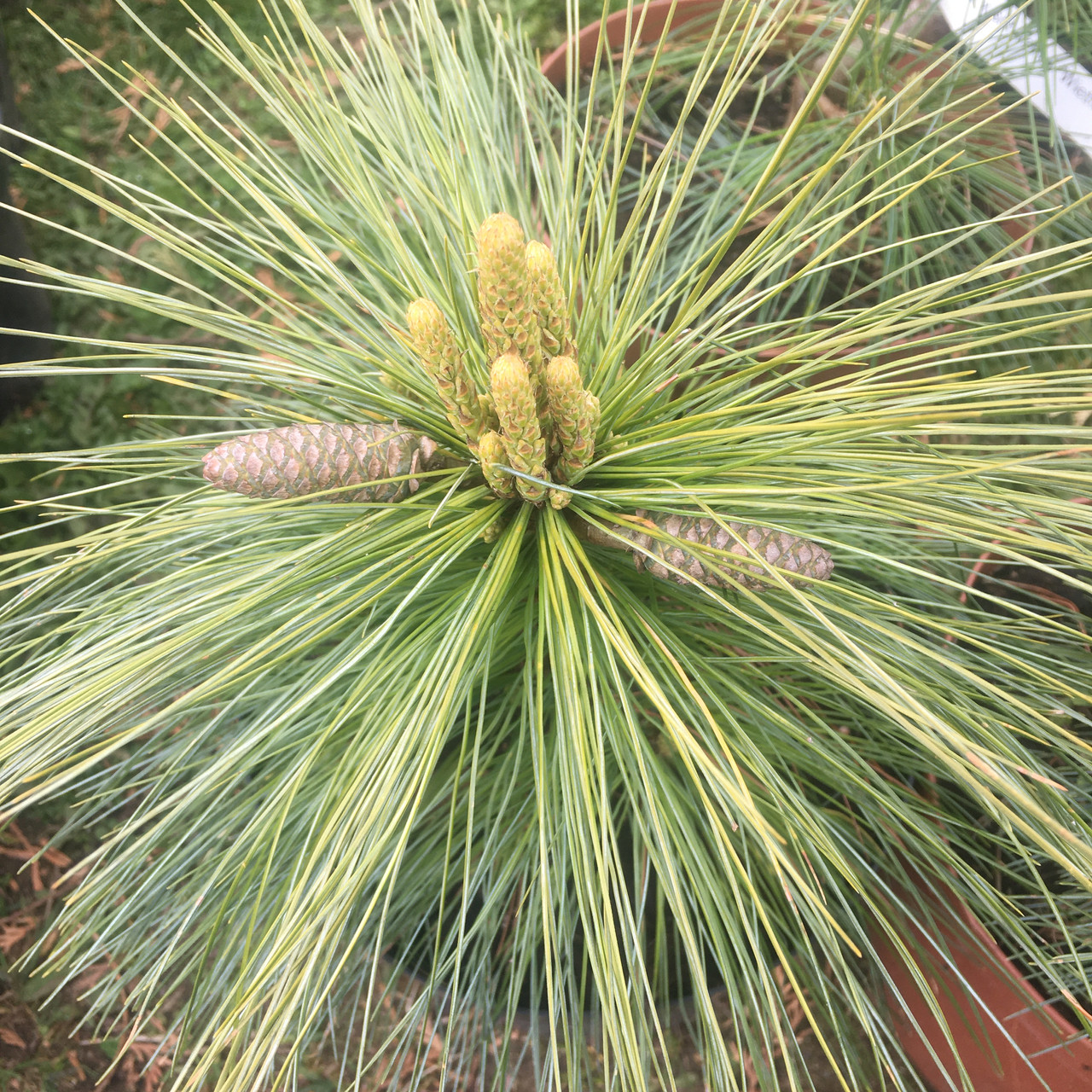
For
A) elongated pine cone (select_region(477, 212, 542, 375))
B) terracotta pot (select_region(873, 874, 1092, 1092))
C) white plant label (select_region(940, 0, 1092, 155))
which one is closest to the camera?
elongated pine cone (select_region(477, 212, 542, 375))

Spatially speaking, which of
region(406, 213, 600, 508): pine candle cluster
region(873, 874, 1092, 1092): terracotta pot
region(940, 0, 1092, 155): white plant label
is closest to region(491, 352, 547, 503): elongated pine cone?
region(406, 213, 600, 508): pine candle cluster

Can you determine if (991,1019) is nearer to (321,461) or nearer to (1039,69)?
(321,461)

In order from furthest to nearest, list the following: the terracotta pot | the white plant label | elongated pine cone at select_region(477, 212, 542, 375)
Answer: the white plant label, the terracotta pot, elongated pine cone at select_region(477, 212, 542, 375)

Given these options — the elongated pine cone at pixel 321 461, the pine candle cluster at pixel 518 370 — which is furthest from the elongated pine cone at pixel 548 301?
the elongated pine cone at pixel 321 461

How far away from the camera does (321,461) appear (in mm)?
466

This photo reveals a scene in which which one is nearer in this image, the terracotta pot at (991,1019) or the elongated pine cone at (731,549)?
the elongated pine cone at (731,549)

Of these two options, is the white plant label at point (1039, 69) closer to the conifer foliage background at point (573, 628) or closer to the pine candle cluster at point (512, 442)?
the conifer foliage background at point (573, 628)

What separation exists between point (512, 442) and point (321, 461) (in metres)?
0.11

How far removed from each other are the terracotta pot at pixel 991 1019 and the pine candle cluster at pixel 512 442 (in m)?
0.32

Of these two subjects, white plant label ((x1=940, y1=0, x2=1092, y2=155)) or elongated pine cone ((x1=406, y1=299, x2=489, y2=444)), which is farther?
white plant label ((x1=940, y1=0, x2=1092, y2=155))

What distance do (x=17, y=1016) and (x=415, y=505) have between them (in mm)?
983

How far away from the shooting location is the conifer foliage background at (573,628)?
405mm

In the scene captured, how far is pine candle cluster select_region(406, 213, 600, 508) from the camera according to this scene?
0.41m

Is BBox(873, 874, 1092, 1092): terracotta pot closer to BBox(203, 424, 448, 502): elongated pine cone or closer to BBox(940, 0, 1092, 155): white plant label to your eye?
BBox(203, 424, 448, 502): elongated pine cone
